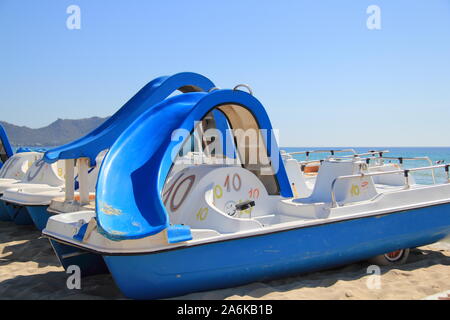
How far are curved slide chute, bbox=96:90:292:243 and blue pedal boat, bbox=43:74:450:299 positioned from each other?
0.01 metres

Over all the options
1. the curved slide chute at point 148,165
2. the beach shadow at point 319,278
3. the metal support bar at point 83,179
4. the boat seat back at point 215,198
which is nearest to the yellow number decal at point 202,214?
the boat seat back at point 215,198

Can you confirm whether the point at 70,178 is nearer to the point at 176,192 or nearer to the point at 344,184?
the point at 176,192

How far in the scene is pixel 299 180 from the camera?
907 centimetres

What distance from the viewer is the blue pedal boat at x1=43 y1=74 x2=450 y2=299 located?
16.3 feet

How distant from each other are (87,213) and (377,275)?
3955mm

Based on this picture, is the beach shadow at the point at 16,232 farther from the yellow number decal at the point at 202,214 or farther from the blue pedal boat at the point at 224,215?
the yellow number decal at the point at 202,214

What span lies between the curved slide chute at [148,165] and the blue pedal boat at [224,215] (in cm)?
1

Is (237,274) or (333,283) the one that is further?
(333,283)

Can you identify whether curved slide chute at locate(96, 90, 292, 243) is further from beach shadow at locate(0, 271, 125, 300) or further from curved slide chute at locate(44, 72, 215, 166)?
curved slide chute at locate(44, 72, 215, 166)

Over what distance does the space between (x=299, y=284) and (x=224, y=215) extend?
1.27 meters

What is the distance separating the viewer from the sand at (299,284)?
542cm

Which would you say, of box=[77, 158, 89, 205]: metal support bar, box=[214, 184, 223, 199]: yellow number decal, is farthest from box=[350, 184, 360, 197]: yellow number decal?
box=[77, 158, 89, 205]: metal support bar
